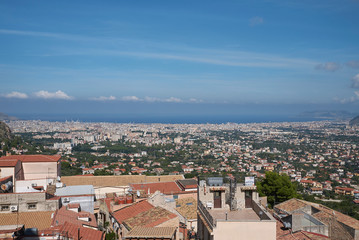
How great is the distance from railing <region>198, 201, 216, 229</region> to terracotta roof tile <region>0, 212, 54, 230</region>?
4466 mm

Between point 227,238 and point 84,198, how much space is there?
308 inches

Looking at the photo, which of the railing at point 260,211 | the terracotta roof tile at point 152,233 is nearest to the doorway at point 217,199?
the railing at point 260,211

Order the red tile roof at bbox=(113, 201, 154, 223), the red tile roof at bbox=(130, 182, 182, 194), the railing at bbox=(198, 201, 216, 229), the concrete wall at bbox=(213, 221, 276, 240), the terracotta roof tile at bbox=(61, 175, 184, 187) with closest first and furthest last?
the concrete wall at bbox=(213, 221, 276, 240), the railing at bbox=(198, 201, 216, 229), the red tile roof at bbox=(113, 201, 154, 223), the red tile roof at bbox=(130, 182, 182, 194), the terracotta roof tile at bbox=(61, 175, 184, 187)

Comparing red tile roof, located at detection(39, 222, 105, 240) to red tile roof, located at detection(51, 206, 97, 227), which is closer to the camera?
red tile roof, located at detection(39, 222, 105, 240)

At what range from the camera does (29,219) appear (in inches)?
421

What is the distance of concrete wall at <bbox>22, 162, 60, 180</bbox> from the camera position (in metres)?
18.3

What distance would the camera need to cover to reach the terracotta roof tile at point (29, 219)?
33.6 feet

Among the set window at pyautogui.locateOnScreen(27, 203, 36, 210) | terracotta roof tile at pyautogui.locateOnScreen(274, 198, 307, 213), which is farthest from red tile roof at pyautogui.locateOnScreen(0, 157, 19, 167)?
terracotta roof tile at pyautogui.locateOnScreen(274, 198, 307, 213)

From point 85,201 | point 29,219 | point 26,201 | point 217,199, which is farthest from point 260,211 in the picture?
point 85,201

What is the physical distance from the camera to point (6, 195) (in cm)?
1148

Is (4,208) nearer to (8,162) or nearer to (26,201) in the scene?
(26,201)

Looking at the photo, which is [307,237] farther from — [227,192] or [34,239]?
[34,239]

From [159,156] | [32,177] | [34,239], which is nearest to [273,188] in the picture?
[32,177]

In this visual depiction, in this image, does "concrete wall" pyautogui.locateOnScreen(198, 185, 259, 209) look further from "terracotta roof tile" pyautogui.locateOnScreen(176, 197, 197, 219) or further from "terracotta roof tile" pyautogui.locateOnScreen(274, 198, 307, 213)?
"terracotta roof tile" pyautogui.locateOnScreen(274, 198, 307, 213)
